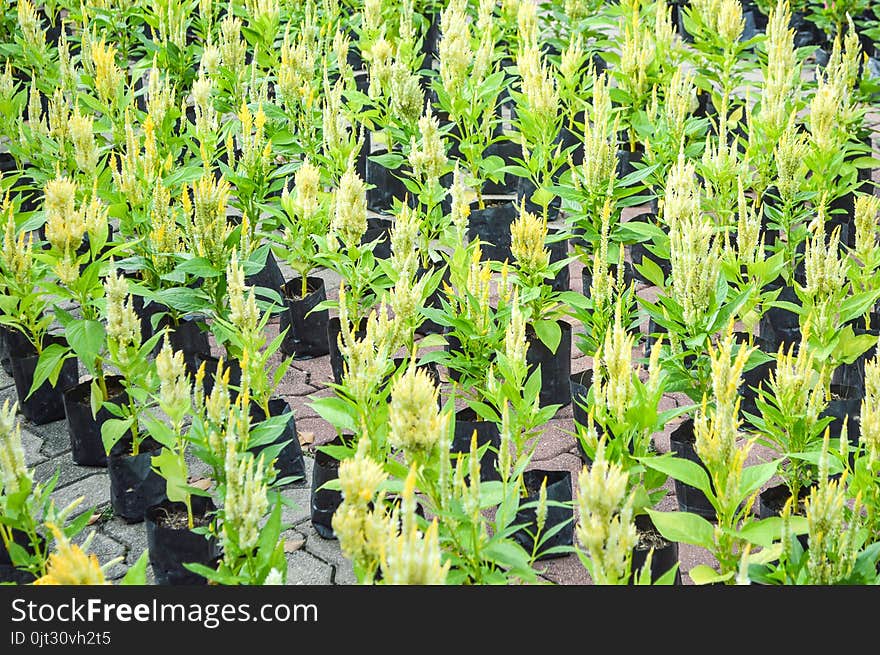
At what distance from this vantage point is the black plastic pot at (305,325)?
15.1ft

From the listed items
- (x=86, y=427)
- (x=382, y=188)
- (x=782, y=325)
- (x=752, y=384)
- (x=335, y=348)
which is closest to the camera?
(x=86, y=427)

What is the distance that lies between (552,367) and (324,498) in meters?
1.13

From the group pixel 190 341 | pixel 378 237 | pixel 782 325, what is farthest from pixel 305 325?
pixel 782 325

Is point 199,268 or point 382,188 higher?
point 199,268

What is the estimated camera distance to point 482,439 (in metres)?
3.61

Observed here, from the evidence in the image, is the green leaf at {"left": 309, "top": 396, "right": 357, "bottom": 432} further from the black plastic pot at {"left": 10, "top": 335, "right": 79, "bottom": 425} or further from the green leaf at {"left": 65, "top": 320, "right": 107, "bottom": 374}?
the black plastic pot at {"left": 10, "top": 335, "right": 79, "bottom": 425}

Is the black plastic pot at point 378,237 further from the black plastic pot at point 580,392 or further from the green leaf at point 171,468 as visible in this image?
the green leaf at point 171,468

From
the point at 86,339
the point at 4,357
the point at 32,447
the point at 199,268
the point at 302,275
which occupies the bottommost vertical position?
the point at 32,447

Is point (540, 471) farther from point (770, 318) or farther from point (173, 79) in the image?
point (173, 79)

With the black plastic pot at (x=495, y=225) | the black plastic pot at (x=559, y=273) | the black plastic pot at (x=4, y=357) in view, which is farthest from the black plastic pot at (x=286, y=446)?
the black plastic pot at (x=495, y=225)

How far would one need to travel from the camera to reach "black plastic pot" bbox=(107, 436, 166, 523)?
3.53 meters

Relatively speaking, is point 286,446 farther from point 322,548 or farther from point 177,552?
point 177,552

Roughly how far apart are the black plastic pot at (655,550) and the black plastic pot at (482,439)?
58 centimetres
